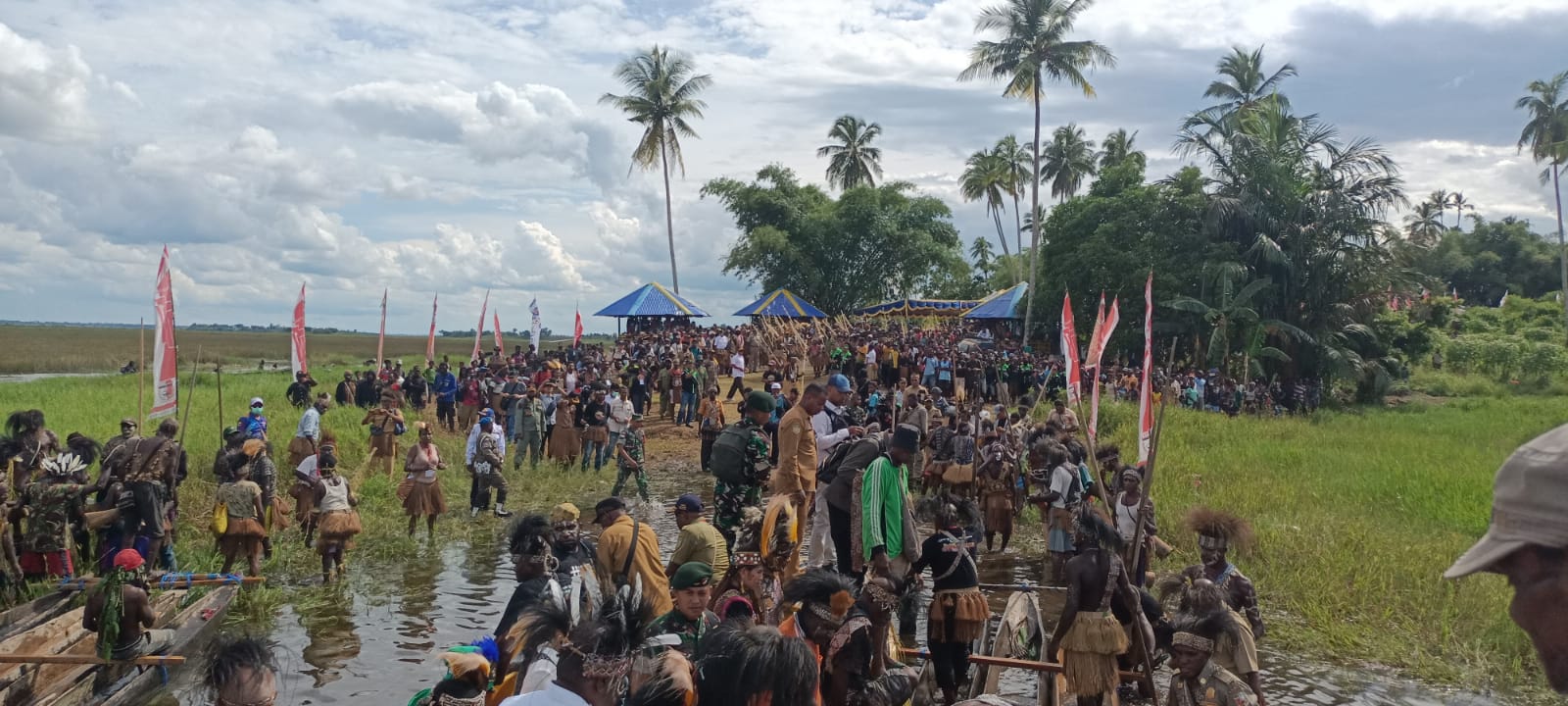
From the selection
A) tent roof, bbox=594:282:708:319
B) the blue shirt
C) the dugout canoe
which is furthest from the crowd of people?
tent roof, bbox=594:282:708:319

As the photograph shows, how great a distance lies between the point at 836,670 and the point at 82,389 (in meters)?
33.3

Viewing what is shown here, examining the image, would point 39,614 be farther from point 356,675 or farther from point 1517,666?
point 1517,666

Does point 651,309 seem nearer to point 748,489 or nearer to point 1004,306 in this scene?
point 1004,306

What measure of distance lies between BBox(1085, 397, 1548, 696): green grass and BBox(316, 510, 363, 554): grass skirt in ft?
30.7

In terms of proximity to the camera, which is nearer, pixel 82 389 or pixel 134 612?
pixel 134 612

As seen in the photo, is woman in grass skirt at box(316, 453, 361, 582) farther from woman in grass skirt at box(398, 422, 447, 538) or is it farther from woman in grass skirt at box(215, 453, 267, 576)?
woman in grass skirt at box(398, 422, 447, 538)

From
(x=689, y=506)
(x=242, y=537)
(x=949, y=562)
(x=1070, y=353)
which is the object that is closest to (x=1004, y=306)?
(x=1070, y=353)

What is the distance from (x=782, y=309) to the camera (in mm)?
42344

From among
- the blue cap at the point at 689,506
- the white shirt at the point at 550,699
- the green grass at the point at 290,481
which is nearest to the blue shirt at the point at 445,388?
the green grass at the point at 290,481

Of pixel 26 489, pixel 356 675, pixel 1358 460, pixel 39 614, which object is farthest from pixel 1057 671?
pixel 1358 460

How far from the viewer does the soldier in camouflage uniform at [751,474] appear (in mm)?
7500

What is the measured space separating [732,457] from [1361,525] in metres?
9.51

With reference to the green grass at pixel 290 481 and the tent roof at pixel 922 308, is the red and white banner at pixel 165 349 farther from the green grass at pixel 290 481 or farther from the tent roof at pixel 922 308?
the tent roof at pixel 922 308

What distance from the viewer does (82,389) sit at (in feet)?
99.6
